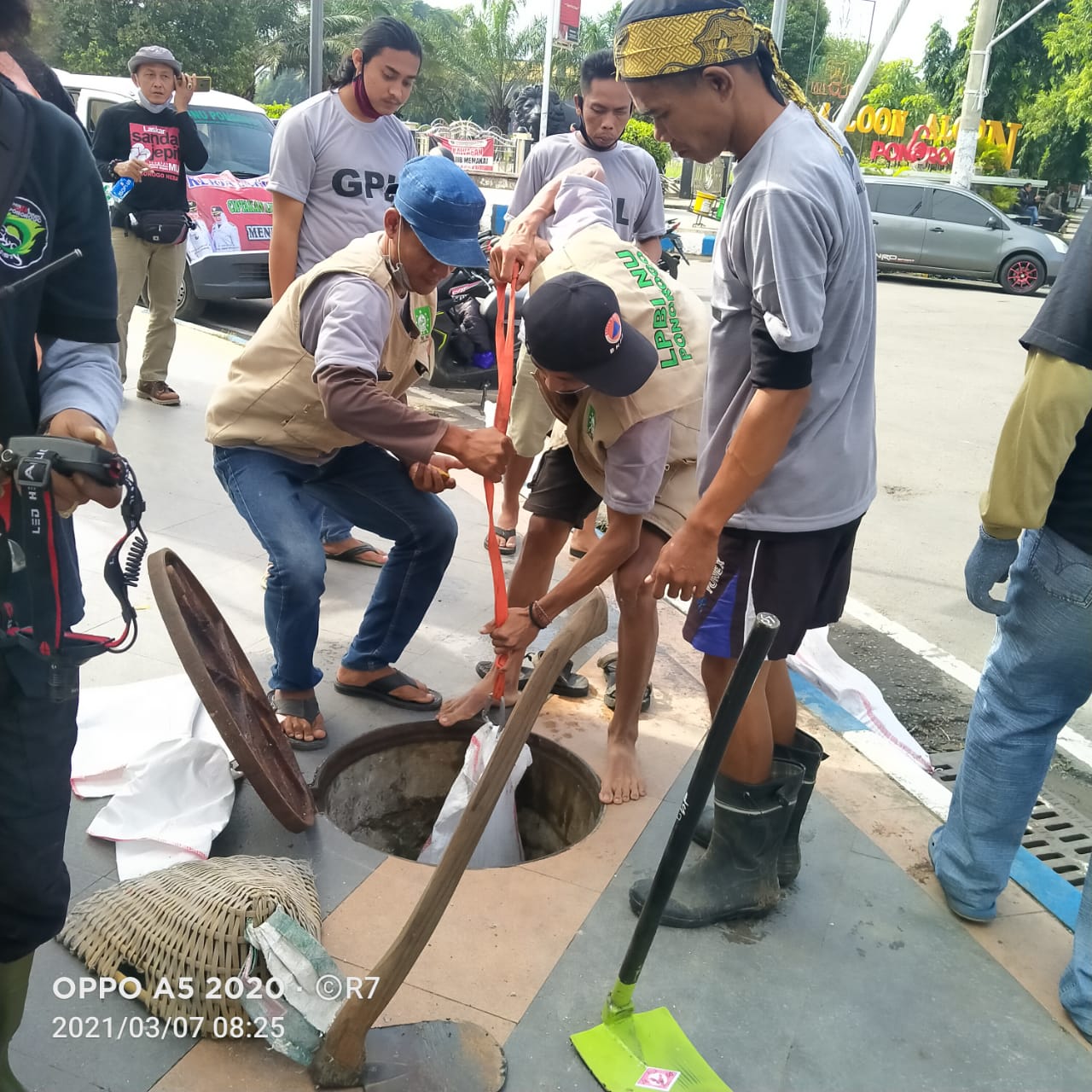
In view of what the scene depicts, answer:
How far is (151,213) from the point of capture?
6.09 meters

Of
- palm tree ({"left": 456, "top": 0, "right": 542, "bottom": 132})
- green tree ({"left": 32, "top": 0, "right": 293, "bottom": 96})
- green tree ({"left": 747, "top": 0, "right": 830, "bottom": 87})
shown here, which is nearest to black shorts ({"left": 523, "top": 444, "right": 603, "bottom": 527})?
green tree ({"left": 32, "top": 0, "right": 293, "bottom": 96})

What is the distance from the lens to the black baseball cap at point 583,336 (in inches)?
99.0

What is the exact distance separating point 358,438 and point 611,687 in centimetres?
136

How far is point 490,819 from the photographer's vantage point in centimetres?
305

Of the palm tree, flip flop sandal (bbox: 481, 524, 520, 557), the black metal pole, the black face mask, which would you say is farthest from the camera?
the palm tree

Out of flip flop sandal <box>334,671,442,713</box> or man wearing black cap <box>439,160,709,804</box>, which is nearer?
man wearing black cap <box>439,160,709,804</box>

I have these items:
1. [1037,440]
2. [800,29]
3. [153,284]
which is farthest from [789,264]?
[800,29]

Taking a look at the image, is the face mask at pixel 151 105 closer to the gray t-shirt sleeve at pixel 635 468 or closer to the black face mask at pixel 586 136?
the black face mask at pixel 586 136

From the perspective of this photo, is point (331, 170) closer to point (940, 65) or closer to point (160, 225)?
point (160, 225)

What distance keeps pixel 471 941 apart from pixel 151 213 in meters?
5.07

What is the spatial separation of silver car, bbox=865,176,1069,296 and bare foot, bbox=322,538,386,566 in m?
14.2

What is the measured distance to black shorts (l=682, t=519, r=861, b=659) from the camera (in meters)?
2.36

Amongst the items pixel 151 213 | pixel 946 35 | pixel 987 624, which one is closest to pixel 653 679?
pixel 987 624

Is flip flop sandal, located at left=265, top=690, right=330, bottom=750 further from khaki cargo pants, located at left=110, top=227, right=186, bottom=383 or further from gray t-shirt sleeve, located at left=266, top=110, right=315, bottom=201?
khaki cargo pants, located at left=110, top=227, right=186, bottom=383
